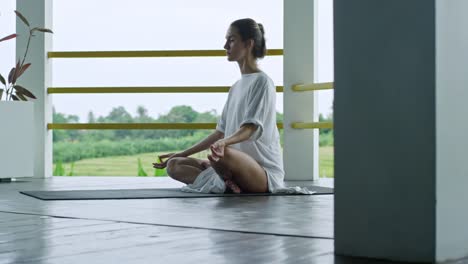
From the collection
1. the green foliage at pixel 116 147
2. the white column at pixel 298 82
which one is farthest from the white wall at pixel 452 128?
the green foliage at pixel 116 147

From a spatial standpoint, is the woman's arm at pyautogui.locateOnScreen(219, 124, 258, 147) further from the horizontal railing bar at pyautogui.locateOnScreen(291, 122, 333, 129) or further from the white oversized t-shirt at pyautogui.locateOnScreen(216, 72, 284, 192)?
the horizontal railing bar at pyautogui.locateOnScreen(291, 122, 333, 129)

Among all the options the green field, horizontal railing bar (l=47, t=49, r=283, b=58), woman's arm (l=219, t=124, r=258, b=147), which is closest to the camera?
woman's arm (l=219, t=124, r=258, b=147)

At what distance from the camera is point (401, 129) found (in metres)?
1.56

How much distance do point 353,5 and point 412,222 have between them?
463 mm

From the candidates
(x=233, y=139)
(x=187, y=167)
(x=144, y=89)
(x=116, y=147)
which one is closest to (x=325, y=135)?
(x=144, y=89)

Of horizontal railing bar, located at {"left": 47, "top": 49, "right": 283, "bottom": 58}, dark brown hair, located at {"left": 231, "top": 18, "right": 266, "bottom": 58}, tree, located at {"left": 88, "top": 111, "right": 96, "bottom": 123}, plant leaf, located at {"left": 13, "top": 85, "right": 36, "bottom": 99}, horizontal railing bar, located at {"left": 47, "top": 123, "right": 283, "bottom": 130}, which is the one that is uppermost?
horizontal railing bar, located at {"left": 47, "top": 49, "right": 283, "bottom": 58}

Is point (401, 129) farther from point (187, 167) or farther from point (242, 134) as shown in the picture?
point (187, 167)

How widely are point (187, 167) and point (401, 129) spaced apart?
255 cm

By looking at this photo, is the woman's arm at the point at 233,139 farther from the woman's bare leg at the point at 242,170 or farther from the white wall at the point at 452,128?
the white wall at the point at 452,128

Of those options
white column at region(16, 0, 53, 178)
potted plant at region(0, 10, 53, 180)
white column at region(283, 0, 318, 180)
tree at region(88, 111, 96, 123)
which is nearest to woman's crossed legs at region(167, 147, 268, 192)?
white column at region(283, 0, 318, 180)

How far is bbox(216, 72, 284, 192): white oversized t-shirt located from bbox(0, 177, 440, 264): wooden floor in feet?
1.49

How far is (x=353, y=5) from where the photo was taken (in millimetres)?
1646

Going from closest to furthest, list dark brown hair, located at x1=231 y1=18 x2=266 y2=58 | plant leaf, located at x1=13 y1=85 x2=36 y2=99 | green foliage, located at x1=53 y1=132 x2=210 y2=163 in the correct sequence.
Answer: dark brown hair, located at x1=231 y1=18 x2=266 y2=58 < plant leaf, located at x1=13 y1=85 x2=36 y2=99 < green foliage, located at x1=53 y1=132 x2=210 y2=163

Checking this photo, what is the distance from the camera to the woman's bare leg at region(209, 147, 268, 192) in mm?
3688
